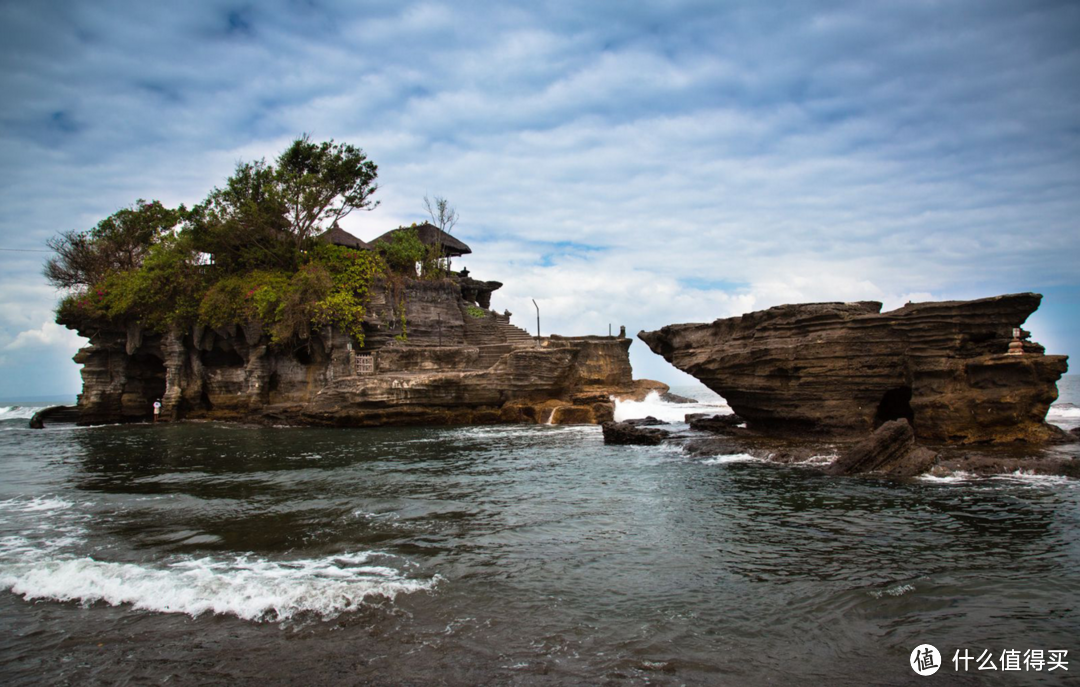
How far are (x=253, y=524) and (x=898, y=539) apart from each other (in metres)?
9.42

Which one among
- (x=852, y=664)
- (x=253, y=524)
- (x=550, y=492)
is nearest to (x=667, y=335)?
(x=550, y=492)

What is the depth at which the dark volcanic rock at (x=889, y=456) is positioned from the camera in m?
12.5

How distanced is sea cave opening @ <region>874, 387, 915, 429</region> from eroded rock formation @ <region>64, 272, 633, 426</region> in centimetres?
1335

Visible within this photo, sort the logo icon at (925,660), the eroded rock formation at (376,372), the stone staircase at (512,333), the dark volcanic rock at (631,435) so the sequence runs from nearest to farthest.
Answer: the logo icon at (925,660)
the dark volcanic rock at (631,435)
the eroded rock formation at (376,372)
the stone staircase at (512,333)

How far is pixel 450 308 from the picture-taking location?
3744 cm

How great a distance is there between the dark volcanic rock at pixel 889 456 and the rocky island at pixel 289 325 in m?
15.8

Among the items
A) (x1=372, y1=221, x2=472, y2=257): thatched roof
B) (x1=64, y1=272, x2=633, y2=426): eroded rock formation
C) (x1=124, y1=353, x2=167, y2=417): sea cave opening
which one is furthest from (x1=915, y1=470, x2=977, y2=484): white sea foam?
(x1=124, y1=353, x2=167, y2=417): sea cave opening

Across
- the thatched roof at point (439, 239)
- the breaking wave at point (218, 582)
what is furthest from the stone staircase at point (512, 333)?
the breaking wave at point (218, 582)

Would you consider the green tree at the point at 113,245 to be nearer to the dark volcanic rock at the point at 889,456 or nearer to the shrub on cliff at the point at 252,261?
the shrub on cliff at the point at 252,261

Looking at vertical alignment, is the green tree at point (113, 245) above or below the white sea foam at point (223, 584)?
above

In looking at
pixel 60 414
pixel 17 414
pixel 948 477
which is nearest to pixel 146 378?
pixel 60 414

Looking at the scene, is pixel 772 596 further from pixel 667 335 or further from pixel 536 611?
pixel 667 335

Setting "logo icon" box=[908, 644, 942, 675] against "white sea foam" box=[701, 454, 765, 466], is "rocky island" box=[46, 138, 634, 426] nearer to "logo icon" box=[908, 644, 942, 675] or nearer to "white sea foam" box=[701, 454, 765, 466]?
"white sea foam" box=[701, 454, 765, 466]

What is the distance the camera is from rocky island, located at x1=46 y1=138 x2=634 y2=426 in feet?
94.0
